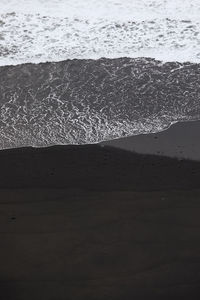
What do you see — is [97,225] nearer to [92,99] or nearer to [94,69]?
[92,99]

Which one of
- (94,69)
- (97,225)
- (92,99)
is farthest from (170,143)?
(94,69)

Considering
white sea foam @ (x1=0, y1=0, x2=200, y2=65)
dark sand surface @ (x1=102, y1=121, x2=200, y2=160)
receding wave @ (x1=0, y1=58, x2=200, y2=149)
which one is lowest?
dark sand surface @ (x1=102, y1=121, x2=200, y2=160)

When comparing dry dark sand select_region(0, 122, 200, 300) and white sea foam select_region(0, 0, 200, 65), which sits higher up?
white sea foam select_region(0, 0, 200, 65)

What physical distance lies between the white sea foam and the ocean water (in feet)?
0.05

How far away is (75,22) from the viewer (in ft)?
28.2

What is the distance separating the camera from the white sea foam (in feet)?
25.2

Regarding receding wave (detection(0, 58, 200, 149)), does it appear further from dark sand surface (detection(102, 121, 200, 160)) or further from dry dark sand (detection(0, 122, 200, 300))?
dry dark sand (detection(0, 122, 200, 300))

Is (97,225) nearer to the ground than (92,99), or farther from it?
nearer to the ground

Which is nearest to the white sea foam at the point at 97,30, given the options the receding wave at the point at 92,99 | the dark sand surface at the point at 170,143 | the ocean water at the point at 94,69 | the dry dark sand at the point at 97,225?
the ocean water at the point at 94,69

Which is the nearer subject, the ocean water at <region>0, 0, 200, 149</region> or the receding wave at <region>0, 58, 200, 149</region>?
the receding wave at <region>0, 58, 200, 149</region>

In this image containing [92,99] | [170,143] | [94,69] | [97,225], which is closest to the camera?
[97,225]

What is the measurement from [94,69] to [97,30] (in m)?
1.37

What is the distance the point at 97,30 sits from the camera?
8352 mm

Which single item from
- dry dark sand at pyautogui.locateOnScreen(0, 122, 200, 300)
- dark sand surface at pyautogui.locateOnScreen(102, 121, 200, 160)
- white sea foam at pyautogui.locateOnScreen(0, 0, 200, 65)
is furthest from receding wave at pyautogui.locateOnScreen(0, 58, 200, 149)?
dry dark sand at pyautogui.locateOnScreen(0, 122, 200, 300)
